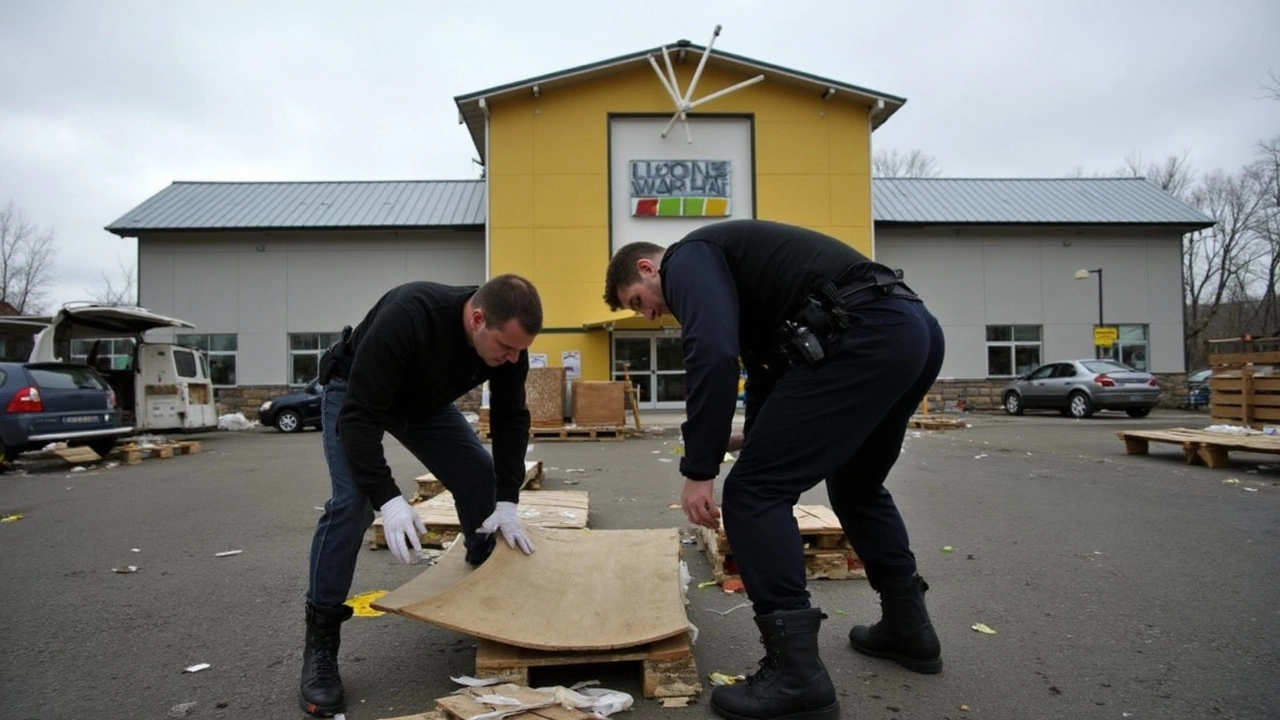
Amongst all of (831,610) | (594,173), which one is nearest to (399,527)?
(831,610)

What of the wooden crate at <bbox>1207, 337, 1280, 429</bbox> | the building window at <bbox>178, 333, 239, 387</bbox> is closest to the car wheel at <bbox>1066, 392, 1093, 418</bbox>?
the wooden crate at <bbox>1207, 337, 1280, 429</bbox>

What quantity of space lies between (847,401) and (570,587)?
1.46m

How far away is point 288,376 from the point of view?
2177 centimetres

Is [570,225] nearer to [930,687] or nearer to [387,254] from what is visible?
[387,254]

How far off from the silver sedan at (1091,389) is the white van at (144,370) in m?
19.2

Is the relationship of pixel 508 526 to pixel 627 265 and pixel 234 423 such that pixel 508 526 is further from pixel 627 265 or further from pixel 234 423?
pixel 234 423

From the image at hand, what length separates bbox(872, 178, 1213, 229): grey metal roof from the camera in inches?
880

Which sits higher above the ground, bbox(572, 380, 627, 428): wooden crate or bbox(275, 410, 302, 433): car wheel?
bbox(572, 380, 627, 428): wooden crate

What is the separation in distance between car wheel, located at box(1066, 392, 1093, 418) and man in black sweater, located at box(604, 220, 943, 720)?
17.6 meters

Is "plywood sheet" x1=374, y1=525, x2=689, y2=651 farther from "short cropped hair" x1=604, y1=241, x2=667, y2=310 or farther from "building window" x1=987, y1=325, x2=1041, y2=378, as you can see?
"building window" x1=987, y1=325, x2=1041, y2=378

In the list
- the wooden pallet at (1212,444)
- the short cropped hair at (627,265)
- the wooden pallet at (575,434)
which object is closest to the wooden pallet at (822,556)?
the short cropped hair at (627,265)

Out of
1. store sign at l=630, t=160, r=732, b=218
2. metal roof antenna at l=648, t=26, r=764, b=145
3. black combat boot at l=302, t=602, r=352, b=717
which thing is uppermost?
metal roof antenna at l=648, t=26, r=764, b=145

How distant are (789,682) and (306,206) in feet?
78.0

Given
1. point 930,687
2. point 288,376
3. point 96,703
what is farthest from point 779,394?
point 288,376
